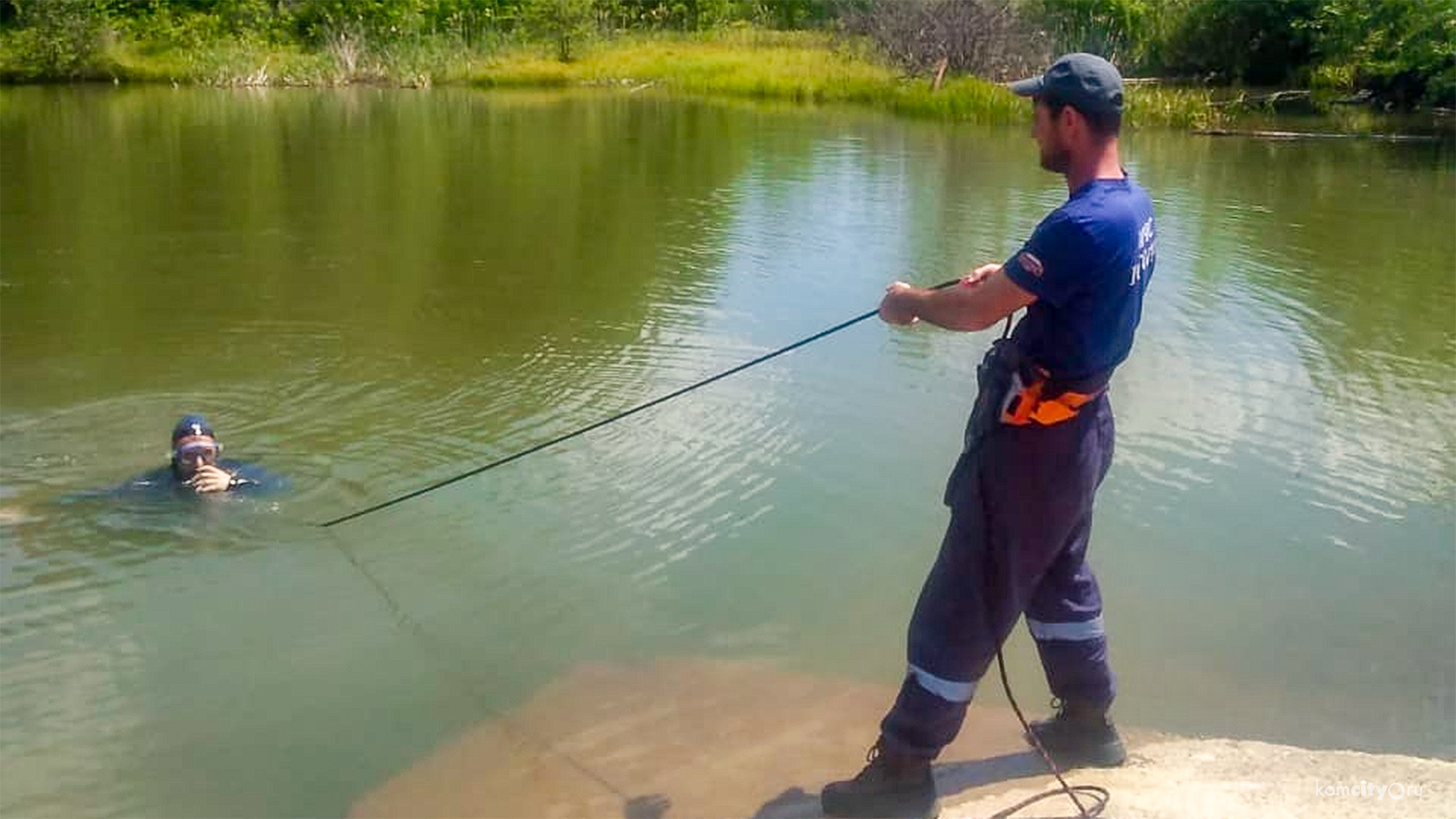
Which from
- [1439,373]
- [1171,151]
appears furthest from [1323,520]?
[1171,151]

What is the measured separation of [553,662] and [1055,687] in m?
1.95

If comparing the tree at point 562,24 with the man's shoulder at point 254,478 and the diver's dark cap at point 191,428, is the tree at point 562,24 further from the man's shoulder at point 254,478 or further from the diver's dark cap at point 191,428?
the diver's dark cap at point 191,428

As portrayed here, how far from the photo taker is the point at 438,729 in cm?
476

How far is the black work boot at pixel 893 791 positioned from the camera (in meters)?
3.81

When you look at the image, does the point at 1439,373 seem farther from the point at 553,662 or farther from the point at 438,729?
the point at 438,729

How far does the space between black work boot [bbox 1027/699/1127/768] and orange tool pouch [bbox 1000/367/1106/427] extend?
966mm

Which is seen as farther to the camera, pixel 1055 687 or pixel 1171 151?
pixel 1171 151

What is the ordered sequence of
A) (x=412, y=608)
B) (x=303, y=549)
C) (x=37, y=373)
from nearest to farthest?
(x=412, y=608) → (x=303, y=549) → (x=37, y=373)

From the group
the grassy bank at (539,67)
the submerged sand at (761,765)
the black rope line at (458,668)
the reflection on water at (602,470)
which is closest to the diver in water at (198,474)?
the reflection on water at (602,470)

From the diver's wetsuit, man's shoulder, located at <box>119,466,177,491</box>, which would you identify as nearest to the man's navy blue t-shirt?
the diver's wetsuit

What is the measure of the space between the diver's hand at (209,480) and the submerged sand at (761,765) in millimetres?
2350

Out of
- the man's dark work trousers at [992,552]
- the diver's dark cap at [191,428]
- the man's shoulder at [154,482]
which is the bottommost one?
the man's shoulder at [154,482]

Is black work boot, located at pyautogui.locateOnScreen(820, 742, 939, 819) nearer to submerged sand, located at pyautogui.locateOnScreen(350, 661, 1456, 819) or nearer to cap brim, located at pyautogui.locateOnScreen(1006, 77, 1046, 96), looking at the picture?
submerged sand, located at pyautogui.locateOnScreen(350, 661, 1456, 819)

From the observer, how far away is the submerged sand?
3904mm
